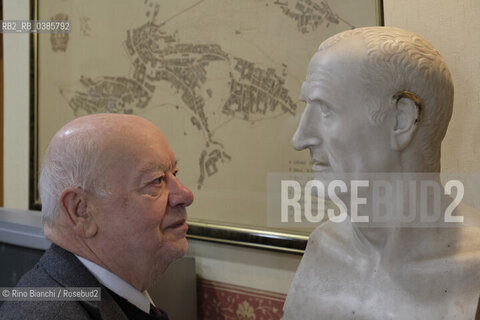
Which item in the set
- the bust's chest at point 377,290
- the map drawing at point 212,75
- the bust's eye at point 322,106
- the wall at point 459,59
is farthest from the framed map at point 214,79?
the bust's eye at point 322,106

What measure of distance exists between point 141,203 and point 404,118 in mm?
643

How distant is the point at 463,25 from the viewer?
5.06 feet

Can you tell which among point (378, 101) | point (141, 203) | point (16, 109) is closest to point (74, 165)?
point (141, 203)

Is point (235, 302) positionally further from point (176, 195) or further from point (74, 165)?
point (74, 165)

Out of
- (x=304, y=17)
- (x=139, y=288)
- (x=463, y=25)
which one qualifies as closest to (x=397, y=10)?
(x=463, y=25)

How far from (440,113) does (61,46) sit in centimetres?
209

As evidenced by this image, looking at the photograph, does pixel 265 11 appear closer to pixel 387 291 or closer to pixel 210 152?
pixel 210 152

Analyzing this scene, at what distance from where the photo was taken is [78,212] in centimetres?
131

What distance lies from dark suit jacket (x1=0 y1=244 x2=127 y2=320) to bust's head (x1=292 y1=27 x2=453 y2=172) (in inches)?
24.3

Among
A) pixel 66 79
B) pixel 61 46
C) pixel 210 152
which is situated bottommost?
pixel 210 152

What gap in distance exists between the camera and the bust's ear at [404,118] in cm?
117

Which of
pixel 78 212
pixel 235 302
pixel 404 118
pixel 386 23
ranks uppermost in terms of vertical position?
pixel 386 23

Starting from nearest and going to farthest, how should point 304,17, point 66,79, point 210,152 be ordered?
point 304,17 → point 210,152 → point 66,79

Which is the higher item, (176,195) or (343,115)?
(343,115)
